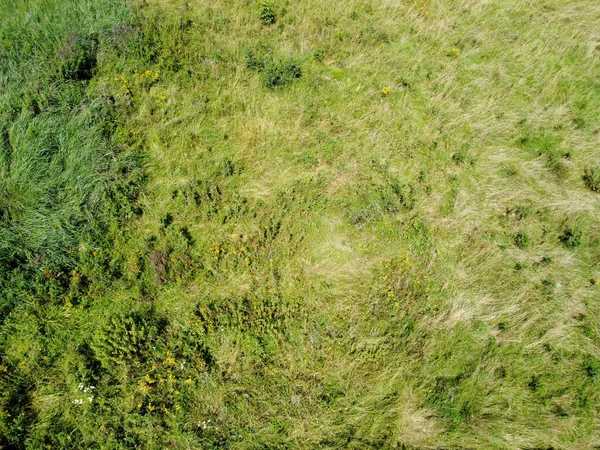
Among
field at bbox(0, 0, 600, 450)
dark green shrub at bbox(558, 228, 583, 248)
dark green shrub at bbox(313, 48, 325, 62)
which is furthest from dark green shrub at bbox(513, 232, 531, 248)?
dark green shrub at bbox(313, 48, 325, 62)

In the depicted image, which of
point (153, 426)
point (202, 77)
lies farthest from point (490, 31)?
point (153, 426)

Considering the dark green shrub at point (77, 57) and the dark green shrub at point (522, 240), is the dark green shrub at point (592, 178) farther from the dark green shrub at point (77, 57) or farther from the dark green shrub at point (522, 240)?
the dark green shrub at point (77, 57)

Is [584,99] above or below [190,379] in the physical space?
Result: above

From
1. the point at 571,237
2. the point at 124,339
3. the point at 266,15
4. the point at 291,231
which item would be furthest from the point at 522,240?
the point at 266,15

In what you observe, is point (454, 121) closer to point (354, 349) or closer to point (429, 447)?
point (354, 349)

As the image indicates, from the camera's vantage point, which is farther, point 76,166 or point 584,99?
point 584,99

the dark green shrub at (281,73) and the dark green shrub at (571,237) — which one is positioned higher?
the dark green shrub at (281,73)

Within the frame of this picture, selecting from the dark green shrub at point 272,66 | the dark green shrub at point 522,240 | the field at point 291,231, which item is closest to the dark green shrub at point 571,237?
the field at point 291,231

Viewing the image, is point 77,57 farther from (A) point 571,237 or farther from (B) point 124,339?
(A) point 571,237
